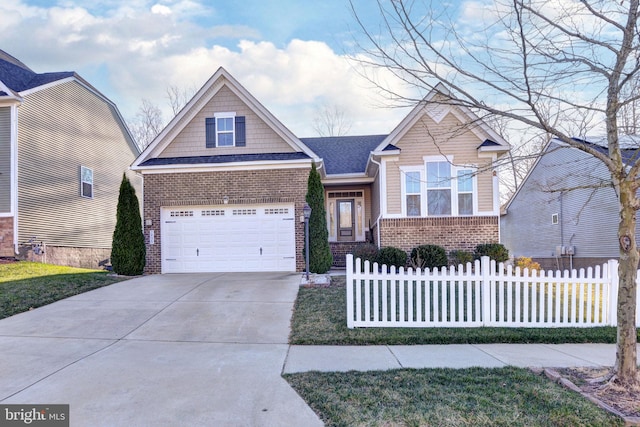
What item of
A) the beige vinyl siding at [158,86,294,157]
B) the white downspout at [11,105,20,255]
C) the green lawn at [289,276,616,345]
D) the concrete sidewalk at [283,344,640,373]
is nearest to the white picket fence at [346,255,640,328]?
the green lawn at [289,276,616,345]

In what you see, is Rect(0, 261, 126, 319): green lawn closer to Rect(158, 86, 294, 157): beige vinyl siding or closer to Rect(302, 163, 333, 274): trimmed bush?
Rect(158, 86, 294, 157): beige vinyl siding

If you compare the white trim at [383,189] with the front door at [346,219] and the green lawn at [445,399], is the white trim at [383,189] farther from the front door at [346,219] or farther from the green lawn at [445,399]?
the green lawn at [445,399]

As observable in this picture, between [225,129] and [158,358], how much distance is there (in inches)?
367

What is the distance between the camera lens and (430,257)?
463 inches

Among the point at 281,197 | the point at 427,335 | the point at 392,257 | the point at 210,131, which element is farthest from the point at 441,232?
the point at 210,131

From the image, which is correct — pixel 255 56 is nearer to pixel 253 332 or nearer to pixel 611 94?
pixel 253 332

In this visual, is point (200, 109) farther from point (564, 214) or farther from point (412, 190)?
point (564, 214)

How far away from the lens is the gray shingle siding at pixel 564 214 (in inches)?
568

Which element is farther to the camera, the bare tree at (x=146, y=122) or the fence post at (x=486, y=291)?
the bare tree at (x=146, y=122)

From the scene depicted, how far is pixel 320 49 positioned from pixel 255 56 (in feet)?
27.5

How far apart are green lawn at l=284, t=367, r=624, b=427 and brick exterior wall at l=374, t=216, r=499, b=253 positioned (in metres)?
7.85

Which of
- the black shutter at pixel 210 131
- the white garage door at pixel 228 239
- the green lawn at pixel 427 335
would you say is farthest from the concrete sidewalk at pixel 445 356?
the black shutter at pixel 210 131

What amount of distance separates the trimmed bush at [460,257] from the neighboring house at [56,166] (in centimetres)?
1380

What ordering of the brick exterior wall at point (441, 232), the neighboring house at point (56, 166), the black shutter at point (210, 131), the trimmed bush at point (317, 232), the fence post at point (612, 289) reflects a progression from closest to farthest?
1. the fence post at point (612, 289)
2. the trimmed bush at point (317, 232)
3. the brick exterior wall at point (441, 232)
4. the neighboring house at point (56, 166)
5. the black shutter at point (210, 131)
